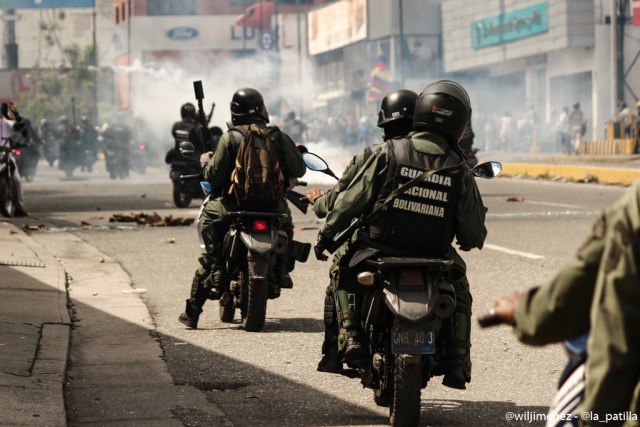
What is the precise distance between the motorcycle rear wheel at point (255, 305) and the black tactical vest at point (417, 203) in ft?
9.66

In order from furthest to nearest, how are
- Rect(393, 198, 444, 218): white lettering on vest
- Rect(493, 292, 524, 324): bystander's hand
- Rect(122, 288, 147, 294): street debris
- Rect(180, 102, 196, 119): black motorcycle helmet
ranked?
Rect(180, 102, 196, 119): black motorcycle helmet < Rect(122, 288, 147, 294): street debris < Rect(393, 198, 444, 218): white lettering on vest < Rect(493, 292, 524, 324): bystander's hand

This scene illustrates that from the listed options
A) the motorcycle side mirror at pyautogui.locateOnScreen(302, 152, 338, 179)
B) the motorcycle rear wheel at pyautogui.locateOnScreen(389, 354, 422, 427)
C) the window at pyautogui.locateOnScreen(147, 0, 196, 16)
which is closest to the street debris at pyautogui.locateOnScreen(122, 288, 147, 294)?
the motorcycle side mirror at pyautogui.locateOnScreen(302, 152, 338, 179)

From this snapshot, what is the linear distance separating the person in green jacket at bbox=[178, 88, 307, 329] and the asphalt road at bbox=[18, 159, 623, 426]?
0.92 ft

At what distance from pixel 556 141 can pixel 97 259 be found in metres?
36.2

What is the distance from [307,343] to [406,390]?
289cm

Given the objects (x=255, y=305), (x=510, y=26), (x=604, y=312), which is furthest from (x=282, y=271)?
(x=510, y=26)

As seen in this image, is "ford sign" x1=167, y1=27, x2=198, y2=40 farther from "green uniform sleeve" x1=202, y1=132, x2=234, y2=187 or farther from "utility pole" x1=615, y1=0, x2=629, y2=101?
"green uniform sleeve" x1=202, y1=132, x2=234, y2=187

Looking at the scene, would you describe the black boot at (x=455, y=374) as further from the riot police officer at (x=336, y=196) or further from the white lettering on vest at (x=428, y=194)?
the white lettering on vest at (x=428, y=194)

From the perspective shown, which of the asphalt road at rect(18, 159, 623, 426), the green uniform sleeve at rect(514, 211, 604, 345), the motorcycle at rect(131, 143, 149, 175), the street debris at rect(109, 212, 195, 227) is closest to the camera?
the green uniform sleeve at rect(514, 211, 604, 345)

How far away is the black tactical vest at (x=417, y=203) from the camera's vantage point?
5.91 metres

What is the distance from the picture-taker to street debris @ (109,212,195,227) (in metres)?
18.6

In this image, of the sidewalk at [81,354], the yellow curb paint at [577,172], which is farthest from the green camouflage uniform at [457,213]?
the yellow curb paint at [577,172]

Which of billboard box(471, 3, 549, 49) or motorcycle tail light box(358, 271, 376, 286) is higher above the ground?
billboard box(471, 3, 549, 49)

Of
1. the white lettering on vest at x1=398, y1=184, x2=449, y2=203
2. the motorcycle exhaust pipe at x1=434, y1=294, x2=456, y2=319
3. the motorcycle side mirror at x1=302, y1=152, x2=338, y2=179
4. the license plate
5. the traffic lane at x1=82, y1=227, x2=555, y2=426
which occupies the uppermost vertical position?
the motorcycle side mirror at x1=302, y1=152, x2=338, y2=179
